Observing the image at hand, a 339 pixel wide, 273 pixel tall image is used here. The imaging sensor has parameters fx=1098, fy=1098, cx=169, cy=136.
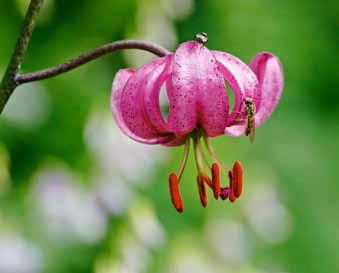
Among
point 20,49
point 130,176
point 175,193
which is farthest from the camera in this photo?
point 130,176

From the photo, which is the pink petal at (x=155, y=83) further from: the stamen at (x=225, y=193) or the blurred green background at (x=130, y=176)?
the blurred green background at (x=130, y=176)

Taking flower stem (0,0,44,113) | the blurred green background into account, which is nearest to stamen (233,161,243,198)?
flower stem (0,0,44,113)

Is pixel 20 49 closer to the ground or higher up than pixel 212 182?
higher up

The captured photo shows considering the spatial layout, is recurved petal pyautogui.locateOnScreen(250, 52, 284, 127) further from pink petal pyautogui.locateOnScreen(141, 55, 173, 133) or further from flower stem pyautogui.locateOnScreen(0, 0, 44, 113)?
flower stem pyautogui.locateOnScreen(0, 0, 44, 113)

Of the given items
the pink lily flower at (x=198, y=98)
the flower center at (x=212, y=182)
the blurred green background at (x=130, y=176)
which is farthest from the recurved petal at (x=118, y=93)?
the blurred green background at (x=130, y=176)

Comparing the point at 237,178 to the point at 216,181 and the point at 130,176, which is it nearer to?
A: the point at 216,181

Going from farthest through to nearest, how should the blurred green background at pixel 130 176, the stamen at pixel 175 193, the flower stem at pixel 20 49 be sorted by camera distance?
the blurred green background at pixel 130 176 < the stamen at pixel 175 193 < the flower stem at pixel 20 49

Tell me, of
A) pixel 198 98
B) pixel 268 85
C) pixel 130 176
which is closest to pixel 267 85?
pixel 268 85
